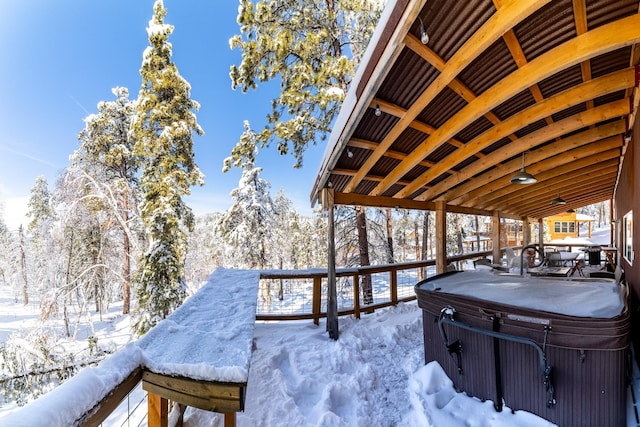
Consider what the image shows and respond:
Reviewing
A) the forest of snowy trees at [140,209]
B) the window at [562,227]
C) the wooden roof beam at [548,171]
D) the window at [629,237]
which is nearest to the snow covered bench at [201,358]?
the window at [629,237]

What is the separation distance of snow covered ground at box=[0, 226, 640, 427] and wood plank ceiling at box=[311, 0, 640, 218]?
2184 millimetres

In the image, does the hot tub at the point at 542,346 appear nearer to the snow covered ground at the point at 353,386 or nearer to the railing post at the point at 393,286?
the snow covered ground at the point at 353,386

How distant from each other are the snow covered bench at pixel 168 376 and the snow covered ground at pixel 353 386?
5.5 inches

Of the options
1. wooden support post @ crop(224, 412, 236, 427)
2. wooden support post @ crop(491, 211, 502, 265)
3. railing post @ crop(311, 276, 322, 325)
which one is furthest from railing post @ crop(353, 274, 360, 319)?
wooden support post @ crop(491, 211, 502, 265)

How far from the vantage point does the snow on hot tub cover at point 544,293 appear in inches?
88.7

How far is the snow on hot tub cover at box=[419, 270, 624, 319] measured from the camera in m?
2.25

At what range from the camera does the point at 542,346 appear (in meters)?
2.28

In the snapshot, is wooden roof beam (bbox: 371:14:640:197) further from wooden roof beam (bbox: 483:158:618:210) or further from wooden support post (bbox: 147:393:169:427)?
wooden roof beam (bbox: 483:158:618:210)

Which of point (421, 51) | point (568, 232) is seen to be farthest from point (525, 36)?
point (568, 232)

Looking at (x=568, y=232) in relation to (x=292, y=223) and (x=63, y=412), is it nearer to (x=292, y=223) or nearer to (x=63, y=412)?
(x=292, y=223)

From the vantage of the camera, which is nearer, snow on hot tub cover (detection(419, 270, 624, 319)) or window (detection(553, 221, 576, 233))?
snow on hot tub cover (detection(419, 270, 624, 319))

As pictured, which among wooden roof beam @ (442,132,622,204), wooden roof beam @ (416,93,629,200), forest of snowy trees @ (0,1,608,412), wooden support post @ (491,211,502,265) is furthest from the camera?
wooden support post @ (491,211,502,265)

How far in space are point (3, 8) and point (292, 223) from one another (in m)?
18.9

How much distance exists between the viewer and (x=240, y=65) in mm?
6387
